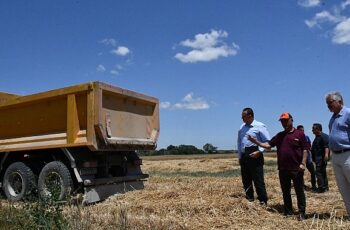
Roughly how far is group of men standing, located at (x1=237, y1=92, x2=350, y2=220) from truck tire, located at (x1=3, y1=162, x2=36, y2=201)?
4776 millimetres

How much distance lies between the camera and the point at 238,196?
28.6ft

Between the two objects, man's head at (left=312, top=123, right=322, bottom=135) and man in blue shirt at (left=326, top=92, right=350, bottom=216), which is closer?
man in blue shirt at (left=326, top=92, right=350, bottom=216)

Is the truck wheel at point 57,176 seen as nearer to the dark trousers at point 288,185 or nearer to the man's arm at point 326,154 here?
the dark trousers at point 288,185

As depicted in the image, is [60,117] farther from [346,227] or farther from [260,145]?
[346,227]

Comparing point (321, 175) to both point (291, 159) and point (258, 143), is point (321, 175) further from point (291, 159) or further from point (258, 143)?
point (291, 159)

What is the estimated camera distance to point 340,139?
275 inches

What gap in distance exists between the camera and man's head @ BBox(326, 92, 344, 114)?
23.2 feet

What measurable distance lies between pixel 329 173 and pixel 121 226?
13331mm

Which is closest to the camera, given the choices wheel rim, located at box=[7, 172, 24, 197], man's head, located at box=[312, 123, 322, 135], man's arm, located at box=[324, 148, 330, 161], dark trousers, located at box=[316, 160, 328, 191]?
wheel rim, located at box=[7, 172, 24, 197]

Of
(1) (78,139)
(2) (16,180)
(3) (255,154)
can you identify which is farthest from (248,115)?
(2) (16,180)

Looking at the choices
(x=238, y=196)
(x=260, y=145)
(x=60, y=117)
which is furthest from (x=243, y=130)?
(x=60, y=117)

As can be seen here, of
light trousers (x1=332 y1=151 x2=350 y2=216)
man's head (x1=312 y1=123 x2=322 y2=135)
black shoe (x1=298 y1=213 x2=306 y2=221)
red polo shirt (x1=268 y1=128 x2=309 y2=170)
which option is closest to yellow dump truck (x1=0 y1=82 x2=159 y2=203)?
red polo shirt (x1=268 y1=128 x2=309 y2=170)

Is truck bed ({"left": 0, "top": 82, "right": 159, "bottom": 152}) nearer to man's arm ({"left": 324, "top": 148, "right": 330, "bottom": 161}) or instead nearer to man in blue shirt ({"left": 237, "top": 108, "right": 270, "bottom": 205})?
man in blue shirt ({"left": 237, "top": 108, "right": 270, "bottom": 205})

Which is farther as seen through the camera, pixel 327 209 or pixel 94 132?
pixel 94 132
